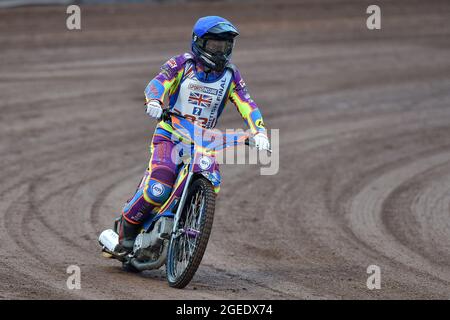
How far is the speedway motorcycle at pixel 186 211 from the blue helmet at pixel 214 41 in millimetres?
559

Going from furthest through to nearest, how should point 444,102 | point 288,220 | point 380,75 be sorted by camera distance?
point 380,75
point 444,102
point 288,220

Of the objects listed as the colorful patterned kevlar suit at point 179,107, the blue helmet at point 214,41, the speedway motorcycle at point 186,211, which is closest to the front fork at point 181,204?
the speedway motorcycle at point 186,211

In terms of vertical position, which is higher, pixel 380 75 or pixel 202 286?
pixel 380 75

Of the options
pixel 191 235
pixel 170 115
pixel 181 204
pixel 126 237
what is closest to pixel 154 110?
pixel 170 115

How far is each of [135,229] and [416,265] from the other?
2.76m

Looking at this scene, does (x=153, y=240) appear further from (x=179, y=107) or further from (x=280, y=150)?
(x=280, y=150)

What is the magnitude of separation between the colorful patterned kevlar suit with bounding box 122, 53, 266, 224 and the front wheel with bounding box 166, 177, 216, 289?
0.33 meters

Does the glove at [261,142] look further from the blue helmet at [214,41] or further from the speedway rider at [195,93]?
the blue helmet at [214,41]

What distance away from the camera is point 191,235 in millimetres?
7910

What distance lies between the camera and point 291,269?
9086 millimetres

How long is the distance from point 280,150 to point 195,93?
6.37m
